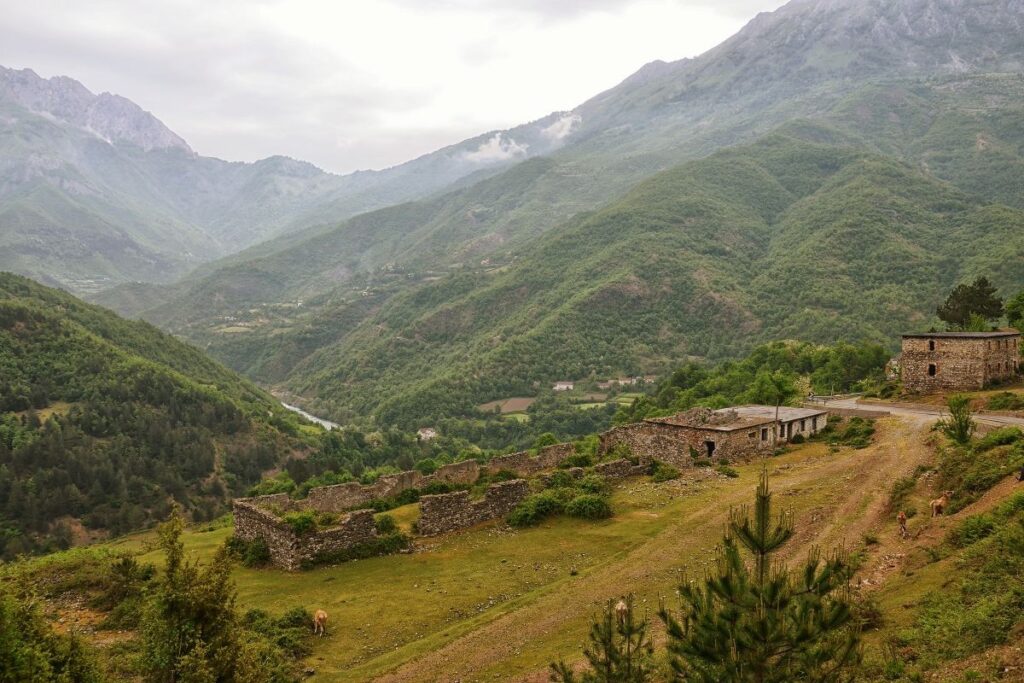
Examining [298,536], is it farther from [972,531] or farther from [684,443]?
[972,531]

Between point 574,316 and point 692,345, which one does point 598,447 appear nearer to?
point 692,345

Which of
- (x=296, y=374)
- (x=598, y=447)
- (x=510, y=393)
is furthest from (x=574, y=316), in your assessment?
(x=598, y=447)

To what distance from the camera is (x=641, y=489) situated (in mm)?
24812

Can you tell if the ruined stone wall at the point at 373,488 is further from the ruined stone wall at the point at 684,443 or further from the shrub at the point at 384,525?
the ruined stone wall at the point at 684,443

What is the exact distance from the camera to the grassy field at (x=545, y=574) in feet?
47.1

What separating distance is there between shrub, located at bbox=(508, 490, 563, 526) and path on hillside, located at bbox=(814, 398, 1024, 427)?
17.3 meters

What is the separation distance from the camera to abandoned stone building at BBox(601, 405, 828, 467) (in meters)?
27.9

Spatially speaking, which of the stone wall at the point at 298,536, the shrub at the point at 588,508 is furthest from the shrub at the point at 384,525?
the shrub at the point at 588,508

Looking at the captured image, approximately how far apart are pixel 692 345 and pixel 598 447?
365 ft

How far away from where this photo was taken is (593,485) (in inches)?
955

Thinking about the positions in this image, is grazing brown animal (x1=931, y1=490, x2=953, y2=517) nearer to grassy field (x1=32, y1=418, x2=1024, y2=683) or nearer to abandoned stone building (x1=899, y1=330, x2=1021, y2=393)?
grassy field (x1=32, y1=418, x2=1024, y2=683)

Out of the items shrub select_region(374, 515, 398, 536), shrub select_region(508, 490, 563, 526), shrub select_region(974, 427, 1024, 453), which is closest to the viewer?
shrub select_region(974, 427, 1024, 453)

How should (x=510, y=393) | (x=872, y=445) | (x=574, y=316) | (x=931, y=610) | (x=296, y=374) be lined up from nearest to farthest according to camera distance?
Answer: (x=931, y=610), (x=872, y=445), (x=510, y=393), (x=574, y=316), (x=296, y=374)

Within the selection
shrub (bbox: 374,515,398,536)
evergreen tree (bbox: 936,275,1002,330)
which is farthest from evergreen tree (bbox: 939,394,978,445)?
evergreen tree (bbox: 936,275,1002,330)
